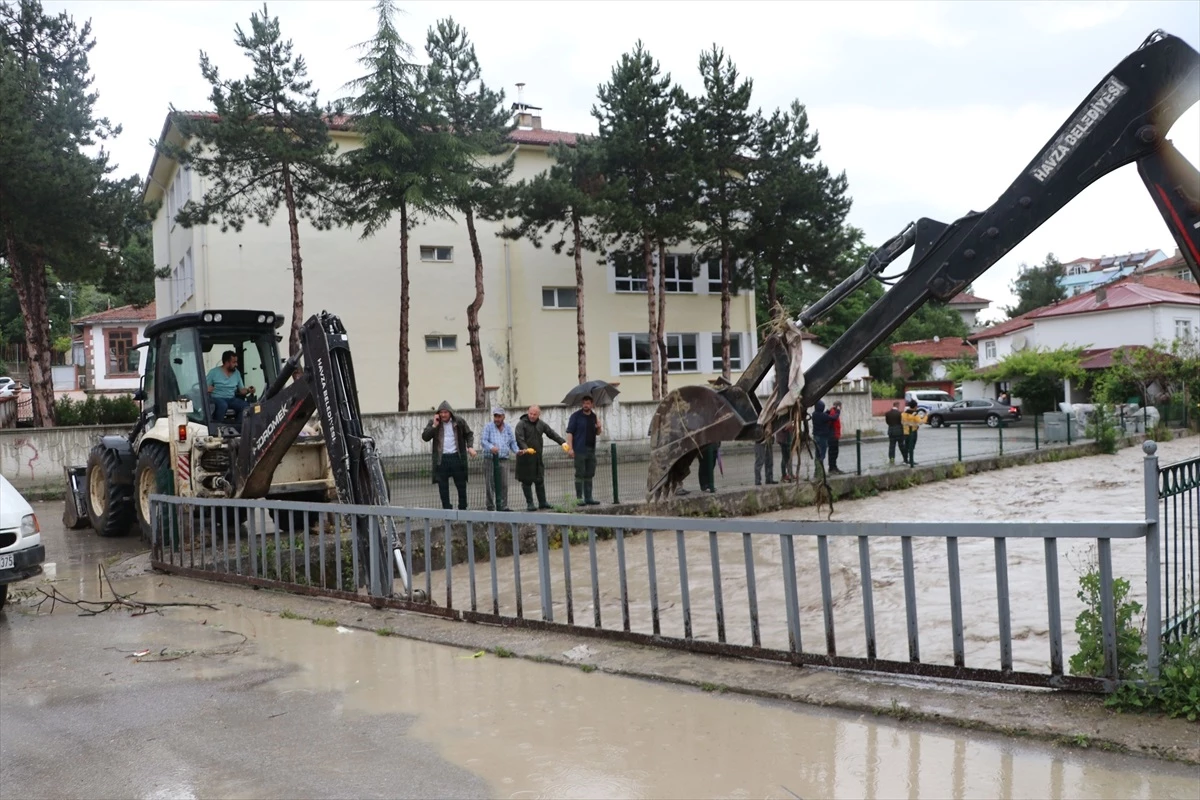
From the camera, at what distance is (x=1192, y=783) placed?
172 inches

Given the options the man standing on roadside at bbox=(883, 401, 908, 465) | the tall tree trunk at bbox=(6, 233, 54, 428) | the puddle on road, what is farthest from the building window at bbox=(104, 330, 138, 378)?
the puddle on road

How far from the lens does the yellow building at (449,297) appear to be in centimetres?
3166

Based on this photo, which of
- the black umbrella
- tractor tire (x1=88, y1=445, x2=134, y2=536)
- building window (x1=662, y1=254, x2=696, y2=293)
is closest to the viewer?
tractor tire (x1=88, y1=445, x2=134, y2=536)

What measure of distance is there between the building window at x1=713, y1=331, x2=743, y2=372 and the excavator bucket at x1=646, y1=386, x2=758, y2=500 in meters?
33.8

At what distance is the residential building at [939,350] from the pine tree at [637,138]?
42.4 m

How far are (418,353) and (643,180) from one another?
9.32 meters

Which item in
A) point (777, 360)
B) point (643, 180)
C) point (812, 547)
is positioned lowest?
point (812, 547)

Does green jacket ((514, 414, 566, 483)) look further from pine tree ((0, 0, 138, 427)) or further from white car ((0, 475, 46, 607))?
pine tree ((0, 0, 138, 427))

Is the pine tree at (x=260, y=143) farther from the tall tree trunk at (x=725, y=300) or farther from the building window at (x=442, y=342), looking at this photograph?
the tall tree trunk at (x=725, y=300)

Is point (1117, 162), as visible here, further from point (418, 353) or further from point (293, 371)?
point (418, 353)

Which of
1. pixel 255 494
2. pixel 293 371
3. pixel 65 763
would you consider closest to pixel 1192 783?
pixel 65 763

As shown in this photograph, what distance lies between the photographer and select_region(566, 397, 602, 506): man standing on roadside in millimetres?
15508

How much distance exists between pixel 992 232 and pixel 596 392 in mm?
20187

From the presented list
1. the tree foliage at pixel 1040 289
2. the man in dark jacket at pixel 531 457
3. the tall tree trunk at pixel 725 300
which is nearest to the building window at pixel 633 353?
the tall tree trunk at pixel 725 300
